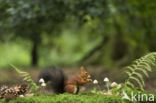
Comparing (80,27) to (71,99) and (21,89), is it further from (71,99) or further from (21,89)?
(71,99)

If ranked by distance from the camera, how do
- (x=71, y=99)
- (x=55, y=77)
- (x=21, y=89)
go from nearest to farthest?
(x=71, y=99) < (x=21, y=89) < (x=55, y=77)

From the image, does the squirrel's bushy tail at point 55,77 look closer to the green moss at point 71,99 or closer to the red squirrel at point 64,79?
the red squirrel at point 64,79

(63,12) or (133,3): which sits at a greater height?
(133,3)

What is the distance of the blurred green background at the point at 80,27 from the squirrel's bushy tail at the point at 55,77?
0.54 metres

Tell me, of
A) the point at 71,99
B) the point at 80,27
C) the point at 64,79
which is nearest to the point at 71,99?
the point at 71,99

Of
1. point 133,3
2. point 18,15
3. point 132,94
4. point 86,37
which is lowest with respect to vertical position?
point 132,94

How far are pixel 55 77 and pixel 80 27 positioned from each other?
12.5 metres

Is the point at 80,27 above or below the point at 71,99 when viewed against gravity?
above

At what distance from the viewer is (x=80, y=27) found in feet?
55.7

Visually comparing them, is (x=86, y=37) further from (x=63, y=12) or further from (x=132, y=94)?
(x=132, y=94)

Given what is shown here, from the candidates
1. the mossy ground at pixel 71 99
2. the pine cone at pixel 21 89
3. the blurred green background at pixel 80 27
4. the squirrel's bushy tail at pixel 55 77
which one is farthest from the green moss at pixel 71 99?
the blurred green background at pixel 80 27

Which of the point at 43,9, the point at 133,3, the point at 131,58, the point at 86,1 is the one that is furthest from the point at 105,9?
the point at 131,58

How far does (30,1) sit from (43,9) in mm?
390

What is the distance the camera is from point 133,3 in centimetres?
1230
